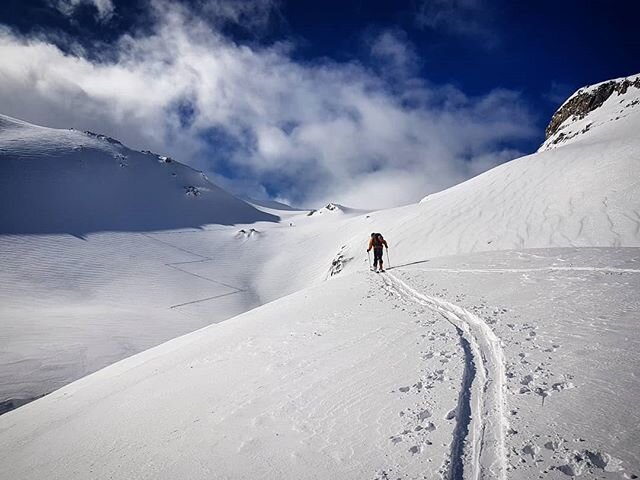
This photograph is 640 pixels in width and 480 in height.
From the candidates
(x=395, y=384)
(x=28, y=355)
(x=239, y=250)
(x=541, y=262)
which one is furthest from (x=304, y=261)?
(x=395, y=384)

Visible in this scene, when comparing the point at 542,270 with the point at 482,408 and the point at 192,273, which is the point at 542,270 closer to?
the point at 482,408

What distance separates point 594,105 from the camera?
53.5 meters

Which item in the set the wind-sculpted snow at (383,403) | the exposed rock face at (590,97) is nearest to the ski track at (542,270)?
the wind-sculpted snow at (383,403)

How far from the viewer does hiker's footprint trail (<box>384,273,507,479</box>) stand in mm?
2648

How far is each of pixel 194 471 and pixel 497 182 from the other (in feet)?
92.3

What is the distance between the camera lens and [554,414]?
10.00 feet

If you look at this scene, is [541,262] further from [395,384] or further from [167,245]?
[167,245]

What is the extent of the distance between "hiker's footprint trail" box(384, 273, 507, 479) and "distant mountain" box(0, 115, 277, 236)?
57.0 meters

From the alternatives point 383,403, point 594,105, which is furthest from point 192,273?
point 594,105

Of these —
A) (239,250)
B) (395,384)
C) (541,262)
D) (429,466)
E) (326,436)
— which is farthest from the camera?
(239,250)

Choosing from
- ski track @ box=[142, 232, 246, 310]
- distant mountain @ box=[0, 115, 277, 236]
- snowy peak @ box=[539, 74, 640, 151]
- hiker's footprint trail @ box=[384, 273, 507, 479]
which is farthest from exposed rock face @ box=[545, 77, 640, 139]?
distant mountain @ box=[0, 115, 277, 236]

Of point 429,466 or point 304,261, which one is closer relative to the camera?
point 429,466

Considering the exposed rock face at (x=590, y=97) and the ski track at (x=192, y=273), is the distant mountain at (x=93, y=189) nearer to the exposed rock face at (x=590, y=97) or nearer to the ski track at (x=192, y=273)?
the ski track at (x=192, y=273)

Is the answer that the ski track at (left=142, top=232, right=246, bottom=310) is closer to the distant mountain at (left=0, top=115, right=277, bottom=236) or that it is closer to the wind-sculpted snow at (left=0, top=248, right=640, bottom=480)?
the distant mountain at (left=0, top=115, right=277, bottom=236)
